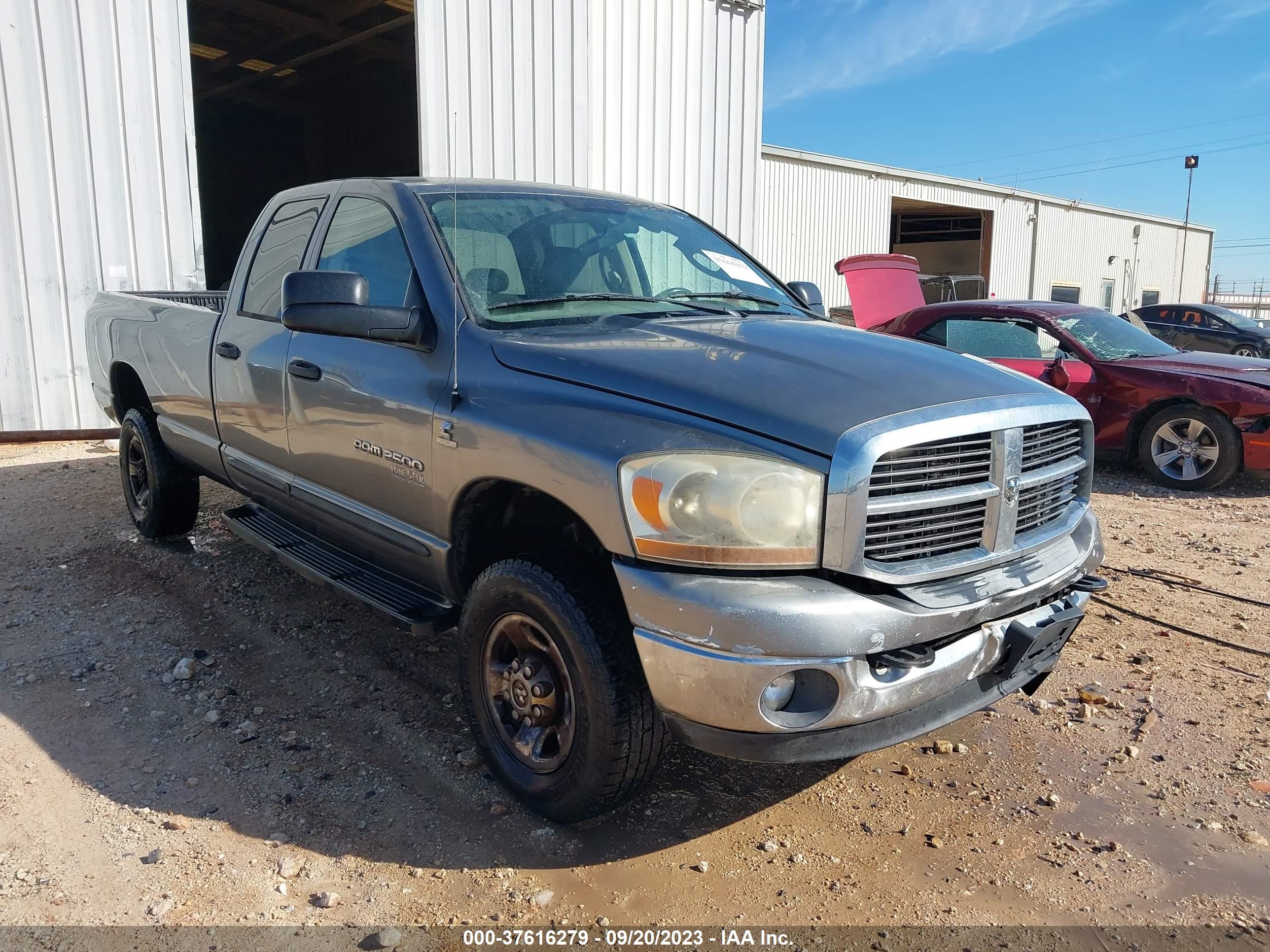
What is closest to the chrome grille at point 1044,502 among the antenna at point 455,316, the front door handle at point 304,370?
the antenna at point 455,316

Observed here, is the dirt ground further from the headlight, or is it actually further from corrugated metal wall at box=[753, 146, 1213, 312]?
corrugated metal wall at box=[753, 146, 1213, 312]

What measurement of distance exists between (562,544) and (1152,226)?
3613 cm

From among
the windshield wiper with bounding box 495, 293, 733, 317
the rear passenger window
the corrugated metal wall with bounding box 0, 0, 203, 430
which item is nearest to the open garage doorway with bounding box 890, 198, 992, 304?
the corrugated metal wall with bounding box 0, 0, 203, 430

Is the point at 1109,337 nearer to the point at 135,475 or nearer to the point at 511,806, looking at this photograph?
the point at 511,806

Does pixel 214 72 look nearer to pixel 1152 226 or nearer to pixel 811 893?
pixel 811 893

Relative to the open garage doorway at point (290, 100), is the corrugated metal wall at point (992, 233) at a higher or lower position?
lower

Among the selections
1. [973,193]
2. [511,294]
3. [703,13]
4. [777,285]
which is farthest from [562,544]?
[973,193]

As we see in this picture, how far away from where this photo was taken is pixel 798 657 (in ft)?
7.07

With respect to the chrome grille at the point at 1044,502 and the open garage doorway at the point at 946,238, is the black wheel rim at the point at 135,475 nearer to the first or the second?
the chrome grille at the point at 1044,502

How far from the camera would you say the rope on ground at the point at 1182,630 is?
4062mm

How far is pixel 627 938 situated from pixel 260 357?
9.15 feet

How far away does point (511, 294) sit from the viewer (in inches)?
124

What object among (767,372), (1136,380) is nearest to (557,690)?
(767,372)

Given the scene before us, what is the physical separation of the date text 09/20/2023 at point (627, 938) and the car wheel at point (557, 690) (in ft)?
1.13
